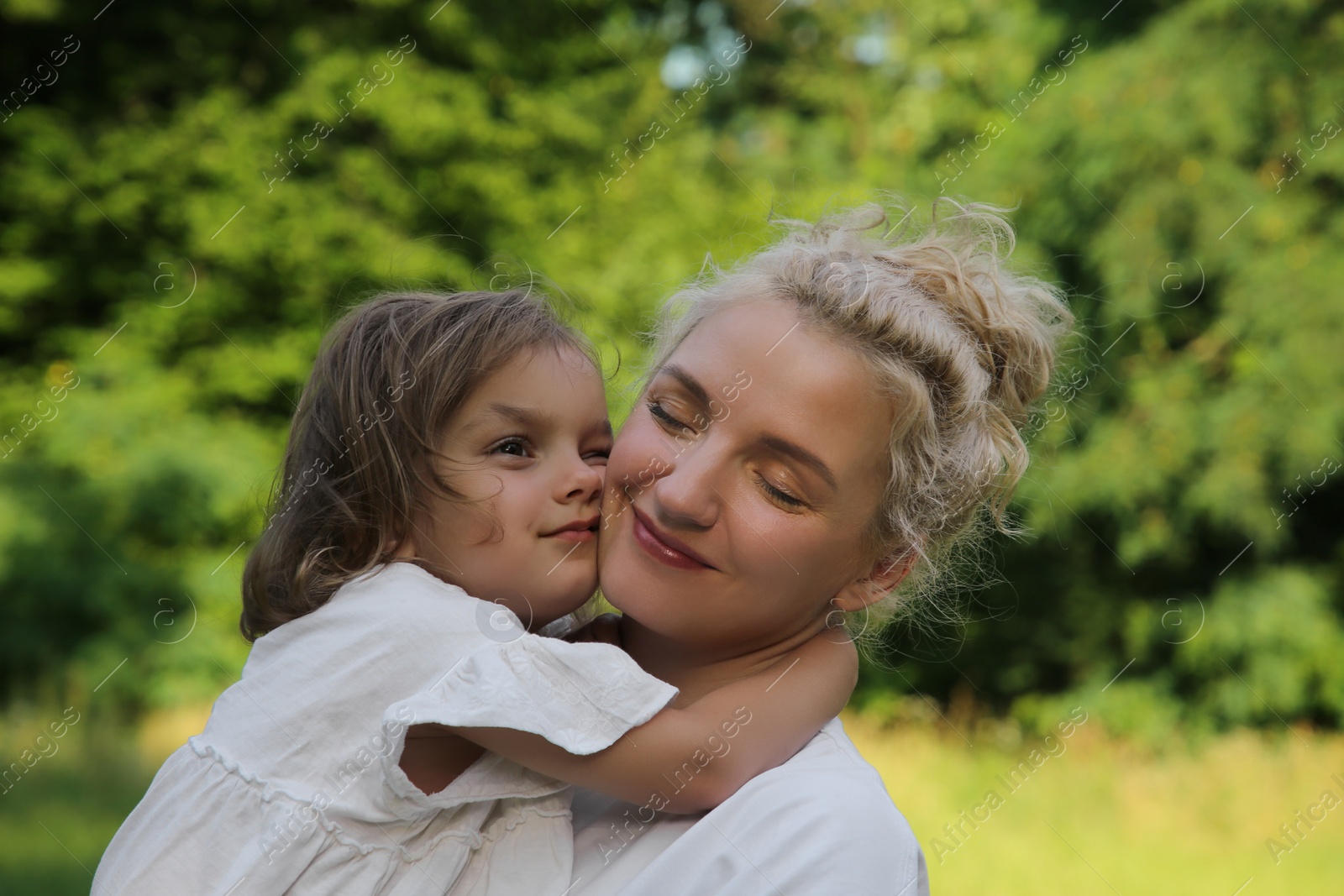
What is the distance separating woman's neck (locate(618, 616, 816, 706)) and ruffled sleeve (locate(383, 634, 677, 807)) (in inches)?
9.6

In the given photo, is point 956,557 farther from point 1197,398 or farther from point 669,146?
point 669,146

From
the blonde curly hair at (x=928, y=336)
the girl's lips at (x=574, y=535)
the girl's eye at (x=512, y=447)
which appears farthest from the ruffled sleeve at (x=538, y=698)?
the blonde curly hair at (x=928, y=336)

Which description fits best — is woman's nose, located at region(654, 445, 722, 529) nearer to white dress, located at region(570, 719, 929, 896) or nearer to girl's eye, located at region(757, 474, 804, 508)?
girl's eye, located at region(757, 474, 804, 508)

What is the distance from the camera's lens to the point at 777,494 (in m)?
1.77

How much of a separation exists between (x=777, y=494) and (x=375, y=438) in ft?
2.22

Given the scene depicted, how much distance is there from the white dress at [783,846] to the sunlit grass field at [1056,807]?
5.26 meters

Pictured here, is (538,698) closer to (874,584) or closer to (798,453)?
(798,453)

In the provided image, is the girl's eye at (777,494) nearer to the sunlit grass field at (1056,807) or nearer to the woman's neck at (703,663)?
the woman's neck at (703,663)

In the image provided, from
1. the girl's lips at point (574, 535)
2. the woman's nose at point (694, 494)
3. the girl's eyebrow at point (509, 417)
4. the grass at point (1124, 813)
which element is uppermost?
the girl's eyebrow at point (509, 417)

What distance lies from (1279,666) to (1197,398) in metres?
2.26

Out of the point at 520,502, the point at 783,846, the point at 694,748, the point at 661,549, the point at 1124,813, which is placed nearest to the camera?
the point at 783,846

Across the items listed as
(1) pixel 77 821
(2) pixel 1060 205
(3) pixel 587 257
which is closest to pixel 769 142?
(3) pixel 587 257

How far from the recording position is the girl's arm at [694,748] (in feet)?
5.43

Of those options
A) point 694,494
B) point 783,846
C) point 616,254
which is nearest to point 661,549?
point 694,494
